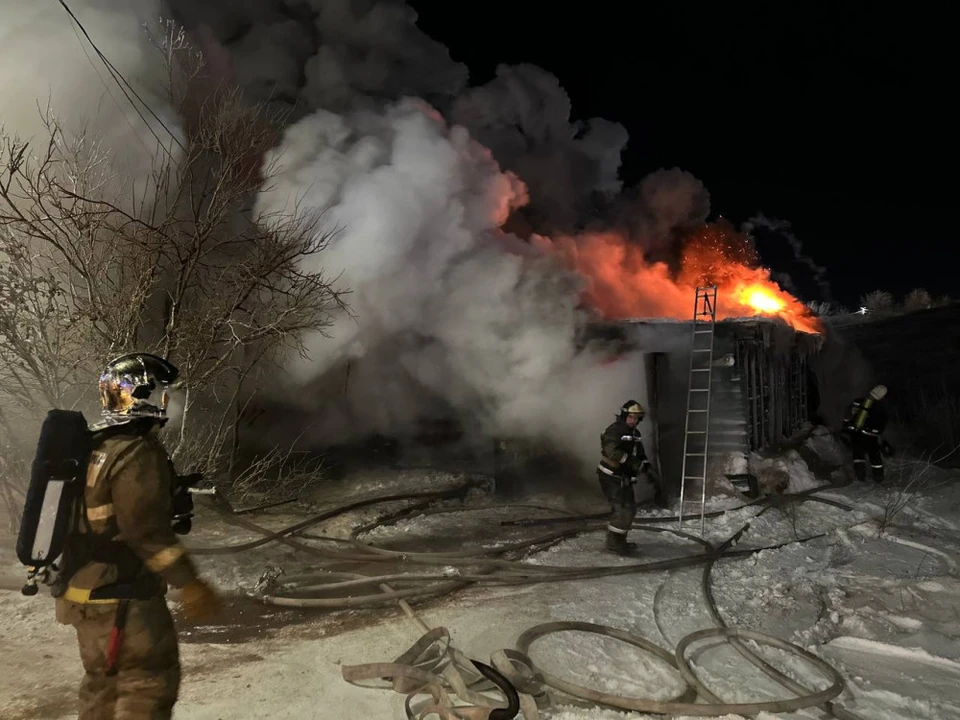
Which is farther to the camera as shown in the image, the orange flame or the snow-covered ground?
the orange flame

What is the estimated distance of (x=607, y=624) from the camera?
4.76m

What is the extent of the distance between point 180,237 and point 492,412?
594 centimetres

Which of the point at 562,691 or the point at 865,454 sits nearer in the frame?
the point at 562,691

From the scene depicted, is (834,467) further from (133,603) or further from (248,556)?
(133,603)

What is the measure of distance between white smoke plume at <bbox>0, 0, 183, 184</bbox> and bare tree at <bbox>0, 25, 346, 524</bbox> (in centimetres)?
25

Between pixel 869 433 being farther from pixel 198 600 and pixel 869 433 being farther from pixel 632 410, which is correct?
pixel 198 600

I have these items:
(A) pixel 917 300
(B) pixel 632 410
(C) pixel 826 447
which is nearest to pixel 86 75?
(B) pixel 632 410

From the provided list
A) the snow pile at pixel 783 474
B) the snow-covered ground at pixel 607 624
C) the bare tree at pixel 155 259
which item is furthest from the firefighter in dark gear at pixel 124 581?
the snow pile at pixel 783 474

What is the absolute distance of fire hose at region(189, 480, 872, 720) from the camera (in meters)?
3.38

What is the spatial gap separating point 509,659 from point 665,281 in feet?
42.4

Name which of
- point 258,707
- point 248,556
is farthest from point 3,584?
point 258,707

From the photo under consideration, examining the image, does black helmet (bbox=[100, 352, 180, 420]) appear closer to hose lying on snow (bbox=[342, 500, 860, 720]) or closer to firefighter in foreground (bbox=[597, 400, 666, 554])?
hose lying on snow (bbox=[342, 500, 860, 720])

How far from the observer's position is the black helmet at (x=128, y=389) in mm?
2752

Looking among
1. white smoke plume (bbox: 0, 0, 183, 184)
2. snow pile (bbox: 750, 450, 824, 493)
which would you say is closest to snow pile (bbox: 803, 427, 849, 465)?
snow pile (bbox: 750, 450, 824, 493)
